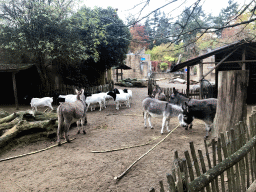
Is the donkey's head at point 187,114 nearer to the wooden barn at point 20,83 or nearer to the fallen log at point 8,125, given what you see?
the fallen log at point 8,125

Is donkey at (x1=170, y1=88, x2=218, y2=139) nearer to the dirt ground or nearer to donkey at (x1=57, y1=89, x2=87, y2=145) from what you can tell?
the dirt ground

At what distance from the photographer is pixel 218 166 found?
2104 millimetres

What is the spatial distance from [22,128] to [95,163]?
2985 millimetres

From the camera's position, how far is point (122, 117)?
30.9 ft

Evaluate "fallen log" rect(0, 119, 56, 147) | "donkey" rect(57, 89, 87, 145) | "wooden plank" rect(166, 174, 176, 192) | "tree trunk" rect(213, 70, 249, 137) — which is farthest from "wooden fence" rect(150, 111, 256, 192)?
"fallen log" rect(0, 119, 56, 147)

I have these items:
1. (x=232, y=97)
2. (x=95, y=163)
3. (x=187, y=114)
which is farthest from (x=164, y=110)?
(x=95, y=163)

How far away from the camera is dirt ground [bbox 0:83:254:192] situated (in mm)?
3607

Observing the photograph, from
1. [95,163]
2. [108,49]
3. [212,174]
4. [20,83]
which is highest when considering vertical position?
[108,49]

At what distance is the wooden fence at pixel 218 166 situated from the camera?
1783mm

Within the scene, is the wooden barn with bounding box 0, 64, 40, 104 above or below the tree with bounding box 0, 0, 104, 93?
below

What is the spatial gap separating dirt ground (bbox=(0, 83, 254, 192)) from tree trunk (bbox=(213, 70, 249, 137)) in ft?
4.17

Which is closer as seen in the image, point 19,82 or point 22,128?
point 22,128

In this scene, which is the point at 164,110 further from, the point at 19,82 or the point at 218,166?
the point at 19,82

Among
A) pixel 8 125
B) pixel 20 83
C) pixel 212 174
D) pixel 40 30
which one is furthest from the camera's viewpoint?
pixel 20 83
